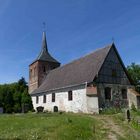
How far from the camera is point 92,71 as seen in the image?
977 inches

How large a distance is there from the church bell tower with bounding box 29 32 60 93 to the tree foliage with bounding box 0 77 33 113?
513 centimetres

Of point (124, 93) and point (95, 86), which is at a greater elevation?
point (95, 86)

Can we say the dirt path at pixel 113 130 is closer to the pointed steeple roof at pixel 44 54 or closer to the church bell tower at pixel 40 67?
the church bell tower at pixel 40 67

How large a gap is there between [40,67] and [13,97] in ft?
31.8

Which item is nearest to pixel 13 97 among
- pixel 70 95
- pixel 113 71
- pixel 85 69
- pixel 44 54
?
pixel 70 95

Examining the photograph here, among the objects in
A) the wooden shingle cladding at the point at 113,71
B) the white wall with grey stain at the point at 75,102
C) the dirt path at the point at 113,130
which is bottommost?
the dirt path at the point at 113,130

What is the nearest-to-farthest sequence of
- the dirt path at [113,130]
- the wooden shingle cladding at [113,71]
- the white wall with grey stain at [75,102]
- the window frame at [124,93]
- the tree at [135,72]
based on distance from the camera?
the dirt path at [113,130], the white wall with grey stain at [75,102], the wooden shingle cladding at [113,71], the window frame at [124,93], the tree at [135,72]

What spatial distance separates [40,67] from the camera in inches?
1667

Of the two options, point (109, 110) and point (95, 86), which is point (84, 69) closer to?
point (95, 86)

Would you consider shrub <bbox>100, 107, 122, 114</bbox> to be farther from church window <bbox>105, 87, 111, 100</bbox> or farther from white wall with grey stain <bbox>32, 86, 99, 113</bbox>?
church window <bbox>105, 87, 111, 100</bbox>

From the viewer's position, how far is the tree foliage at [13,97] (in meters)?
33.4

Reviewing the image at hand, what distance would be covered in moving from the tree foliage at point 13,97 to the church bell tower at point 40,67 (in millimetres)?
5134

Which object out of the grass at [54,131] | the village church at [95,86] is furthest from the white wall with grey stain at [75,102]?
the grass at [54,131]

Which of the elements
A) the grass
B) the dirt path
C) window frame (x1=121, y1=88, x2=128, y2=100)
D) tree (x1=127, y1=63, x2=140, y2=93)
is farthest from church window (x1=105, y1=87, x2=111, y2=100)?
tree (x1=127, y1=63, x2=140, y2=93)
